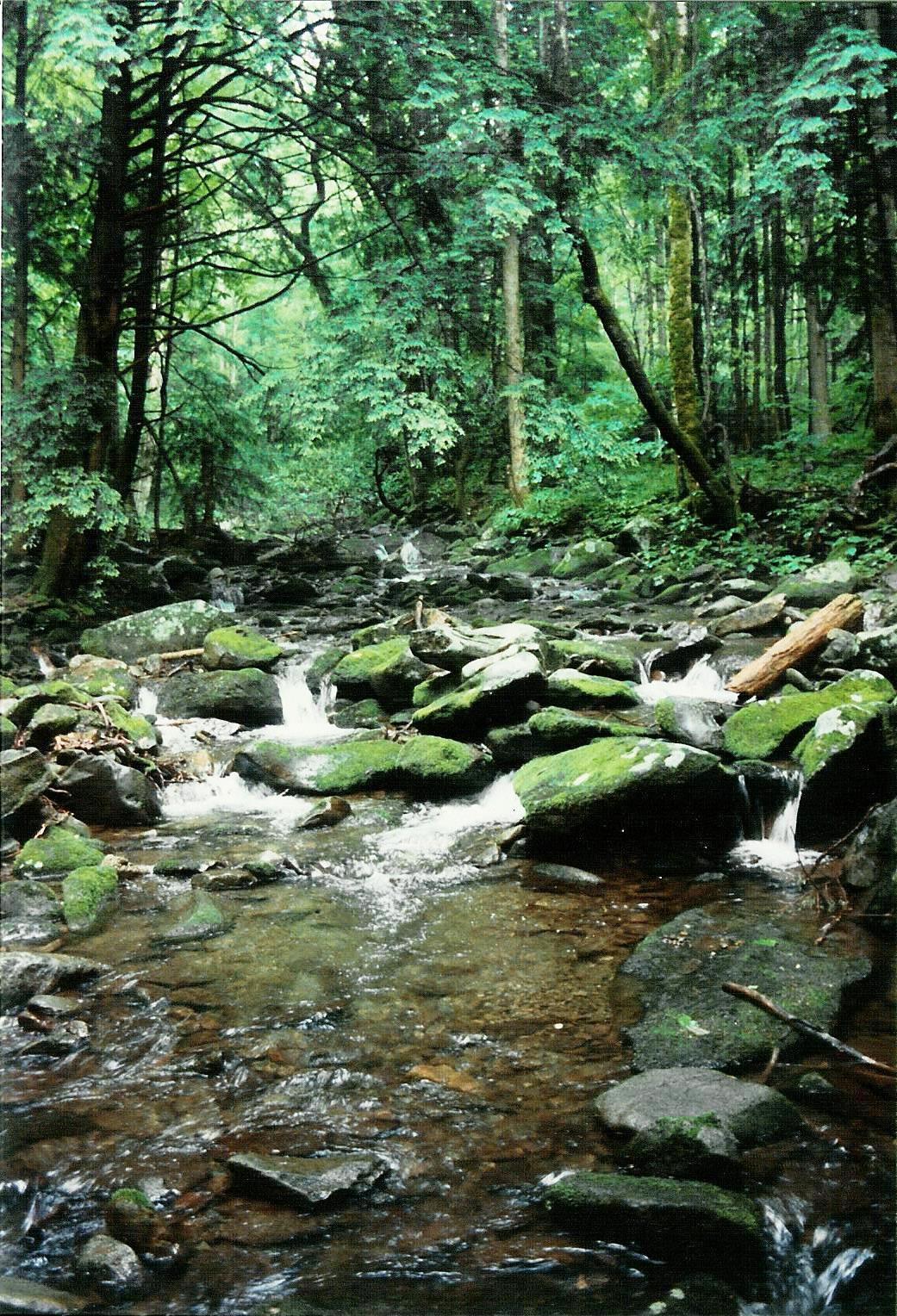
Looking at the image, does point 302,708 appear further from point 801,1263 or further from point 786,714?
point 801,1263

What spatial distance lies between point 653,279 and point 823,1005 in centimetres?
460

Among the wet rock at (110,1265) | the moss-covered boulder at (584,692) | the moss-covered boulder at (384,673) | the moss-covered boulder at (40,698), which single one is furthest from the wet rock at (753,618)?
the wet rock at (110,1265)

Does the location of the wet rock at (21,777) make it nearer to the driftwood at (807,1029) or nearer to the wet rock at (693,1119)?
the wet rock at (693,1119)

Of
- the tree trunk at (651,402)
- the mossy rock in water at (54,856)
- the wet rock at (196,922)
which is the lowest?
the wet rock at (196,922)

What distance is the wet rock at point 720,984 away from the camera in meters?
2.64

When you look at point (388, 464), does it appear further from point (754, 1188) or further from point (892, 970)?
point (754, 1188)

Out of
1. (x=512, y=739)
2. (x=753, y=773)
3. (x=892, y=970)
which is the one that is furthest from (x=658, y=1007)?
(x=512, y=739)

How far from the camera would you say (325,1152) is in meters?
2.18

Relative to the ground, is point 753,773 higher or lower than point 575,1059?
higher

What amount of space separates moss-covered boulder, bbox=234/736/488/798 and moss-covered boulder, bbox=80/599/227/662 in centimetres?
271

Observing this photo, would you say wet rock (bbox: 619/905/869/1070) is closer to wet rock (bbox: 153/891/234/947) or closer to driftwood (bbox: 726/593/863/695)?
wet rock (bbox: 153/891/234/947)

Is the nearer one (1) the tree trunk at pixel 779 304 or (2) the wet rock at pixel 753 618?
(1) the tree trunk at pixel 779 304

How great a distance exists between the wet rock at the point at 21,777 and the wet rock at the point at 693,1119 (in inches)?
121

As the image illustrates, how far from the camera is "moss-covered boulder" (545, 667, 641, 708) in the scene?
6.14 metres
